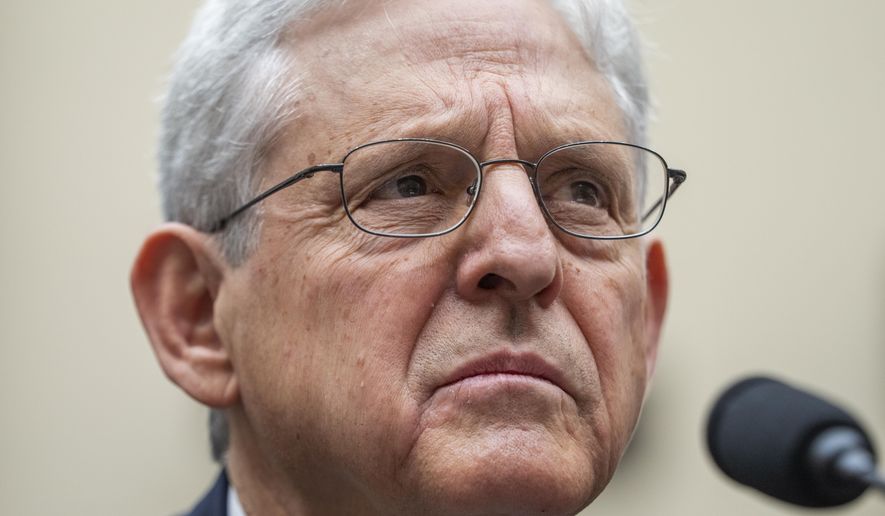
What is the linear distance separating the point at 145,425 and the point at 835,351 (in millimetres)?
3758

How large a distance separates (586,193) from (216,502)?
3.94 ft

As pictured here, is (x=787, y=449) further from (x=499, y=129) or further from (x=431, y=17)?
(x=431, y=17)

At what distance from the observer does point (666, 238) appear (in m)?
5.92

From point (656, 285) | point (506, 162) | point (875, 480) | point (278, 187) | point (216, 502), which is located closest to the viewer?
point (875, 480)

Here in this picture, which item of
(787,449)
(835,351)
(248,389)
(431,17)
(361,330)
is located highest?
(431,17)

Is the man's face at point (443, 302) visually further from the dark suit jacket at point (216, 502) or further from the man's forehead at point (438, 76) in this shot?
the dark suit jacket at point (216, 502)

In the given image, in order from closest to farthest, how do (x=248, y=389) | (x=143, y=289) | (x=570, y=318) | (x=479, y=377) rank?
1. (x=479, y=377)
2. (x=570, y=318)
3. (x=248, y=389)
4. (x=143, y=289)

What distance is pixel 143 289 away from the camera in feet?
8.23

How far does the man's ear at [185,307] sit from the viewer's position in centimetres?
244

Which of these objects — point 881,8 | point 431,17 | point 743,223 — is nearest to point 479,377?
point 431,17

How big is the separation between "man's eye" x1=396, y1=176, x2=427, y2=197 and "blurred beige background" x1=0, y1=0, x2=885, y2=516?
3282 mm

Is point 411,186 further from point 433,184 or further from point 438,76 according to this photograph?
point 438,76

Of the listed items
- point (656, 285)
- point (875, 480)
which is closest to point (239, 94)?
point (656, 285)

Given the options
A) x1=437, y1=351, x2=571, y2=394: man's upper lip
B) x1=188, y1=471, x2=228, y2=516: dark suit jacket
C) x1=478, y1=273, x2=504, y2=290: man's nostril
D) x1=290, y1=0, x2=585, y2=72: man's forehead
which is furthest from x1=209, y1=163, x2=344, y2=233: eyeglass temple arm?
x1=188, y1=471, x2=228, y2=516: dark suit jacket
